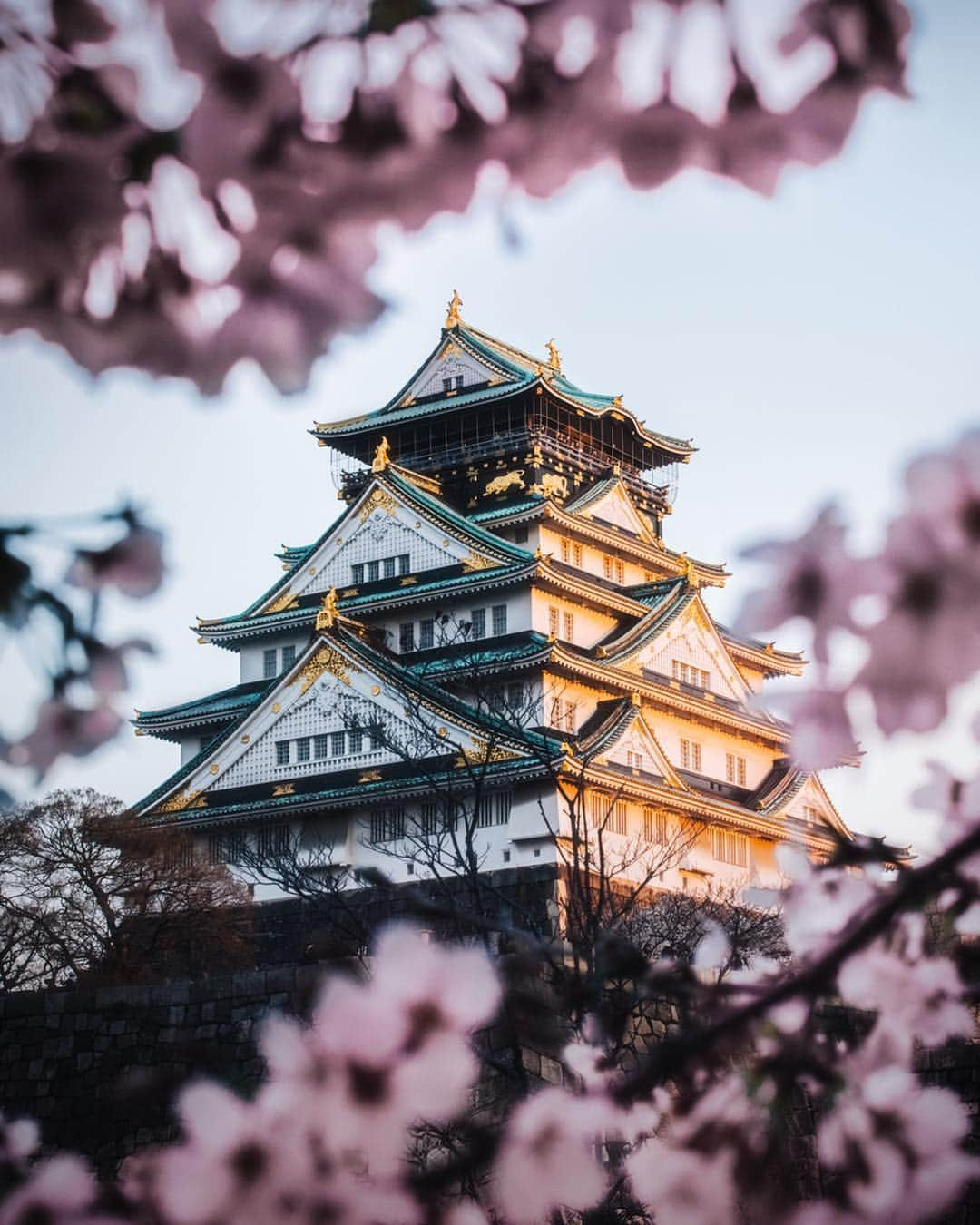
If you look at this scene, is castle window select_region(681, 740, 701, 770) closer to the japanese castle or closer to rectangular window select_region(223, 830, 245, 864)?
the japanese castle

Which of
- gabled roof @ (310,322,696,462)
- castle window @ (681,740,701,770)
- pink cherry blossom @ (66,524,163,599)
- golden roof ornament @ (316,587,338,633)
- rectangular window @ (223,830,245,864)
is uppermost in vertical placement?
gabled roof @ (310,322,696,462)

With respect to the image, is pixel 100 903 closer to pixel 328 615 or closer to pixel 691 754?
pixel 328 615

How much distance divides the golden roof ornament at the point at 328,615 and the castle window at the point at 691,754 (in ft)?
28.0

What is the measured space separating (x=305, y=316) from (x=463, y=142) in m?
0.43

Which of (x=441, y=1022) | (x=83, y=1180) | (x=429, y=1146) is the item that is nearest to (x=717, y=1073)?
(x=441, y=1022)

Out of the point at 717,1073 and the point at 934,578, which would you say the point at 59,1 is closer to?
the point at 934,578

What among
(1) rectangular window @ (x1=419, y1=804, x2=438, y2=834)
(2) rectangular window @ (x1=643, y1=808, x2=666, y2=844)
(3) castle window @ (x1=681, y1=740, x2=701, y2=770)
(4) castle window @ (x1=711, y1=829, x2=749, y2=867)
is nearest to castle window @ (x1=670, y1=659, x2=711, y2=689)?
(3) castle window @ (x1=681, y1=740, x2=701, y2=770)

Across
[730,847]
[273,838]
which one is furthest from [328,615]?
[730,847]

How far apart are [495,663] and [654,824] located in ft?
14.7

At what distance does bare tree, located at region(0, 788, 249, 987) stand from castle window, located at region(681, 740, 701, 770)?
10694 millimetres

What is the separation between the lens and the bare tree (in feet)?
80.2

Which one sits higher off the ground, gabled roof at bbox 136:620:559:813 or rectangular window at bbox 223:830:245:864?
gabled roof at bbox 136:620:559:813

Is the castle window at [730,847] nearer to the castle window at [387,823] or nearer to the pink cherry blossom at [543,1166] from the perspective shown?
the castle window at [387,823]

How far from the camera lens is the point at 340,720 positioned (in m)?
29.8
